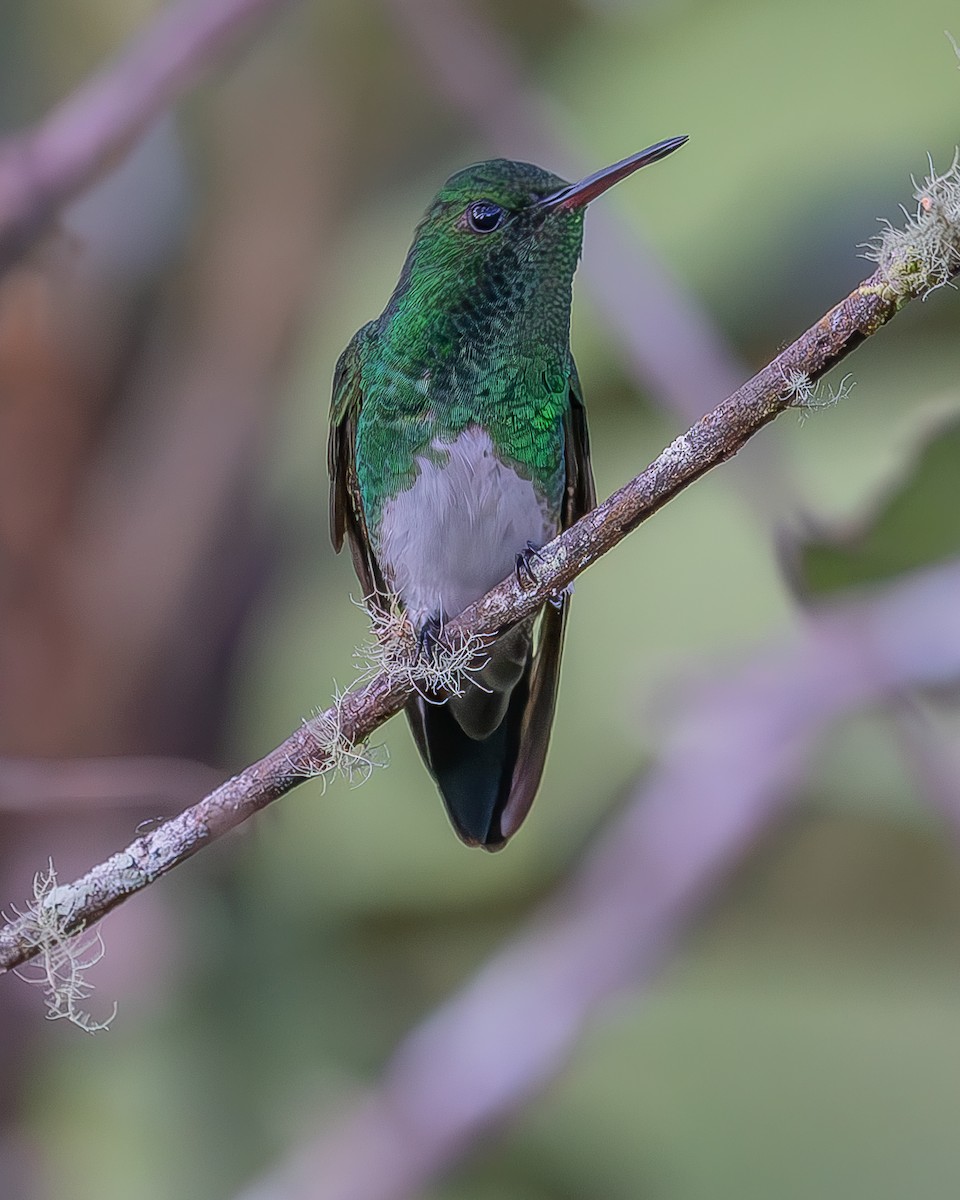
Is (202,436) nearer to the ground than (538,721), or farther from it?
farther from it

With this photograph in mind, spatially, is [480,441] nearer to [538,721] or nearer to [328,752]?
[538,721]

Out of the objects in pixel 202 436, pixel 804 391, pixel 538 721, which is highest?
pixel 202 436

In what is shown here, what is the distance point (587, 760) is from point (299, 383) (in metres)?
1.30

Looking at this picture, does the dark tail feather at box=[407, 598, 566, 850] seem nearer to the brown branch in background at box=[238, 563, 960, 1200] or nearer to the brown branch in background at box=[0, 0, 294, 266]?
the brown branch in background at box=[238, 563, 960, 1200]

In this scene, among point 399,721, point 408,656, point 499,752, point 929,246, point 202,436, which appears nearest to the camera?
point 929,246

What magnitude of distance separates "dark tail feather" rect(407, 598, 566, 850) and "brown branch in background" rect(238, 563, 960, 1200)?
43 centimetres

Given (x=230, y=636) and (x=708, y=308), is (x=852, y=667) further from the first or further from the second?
(x=230, y=636)

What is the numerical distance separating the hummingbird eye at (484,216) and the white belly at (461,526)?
28 centimetres

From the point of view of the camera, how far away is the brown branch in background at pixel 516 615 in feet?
3.61

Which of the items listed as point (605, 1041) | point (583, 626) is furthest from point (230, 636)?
point (605, 1041)

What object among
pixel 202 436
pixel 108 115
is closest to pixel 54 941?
pixel 108 115

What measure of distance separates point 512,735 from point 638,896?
22.4 inches

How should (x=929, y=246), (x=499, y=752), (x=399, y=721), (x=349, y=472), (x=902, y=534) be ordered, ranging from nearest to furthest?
(x=929, y=246), (x=902, y=534), (x=499, y=752), (x=349, y=472), (x=399, y=721)

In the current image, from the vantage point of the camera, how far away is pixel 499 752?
84.8 inches
